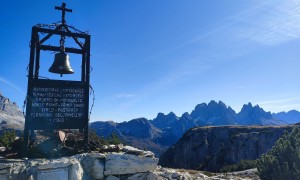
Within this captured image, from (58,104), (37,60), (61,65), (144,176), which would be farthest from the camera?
(61,65)

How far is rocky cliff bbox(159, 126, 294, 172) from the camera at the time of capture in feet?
329

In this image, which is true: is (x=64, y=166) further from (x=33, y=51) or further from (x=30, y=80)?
(x=33, y=51)

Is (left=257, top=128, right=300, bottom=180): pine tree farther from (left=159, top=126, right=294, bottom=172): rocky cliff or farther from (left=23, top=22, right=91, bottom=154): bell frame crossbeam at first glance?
(left=159, top=126, right=294, bottom=172): rocky cliff

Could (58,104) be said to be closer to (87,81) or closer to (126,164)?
(87,81)

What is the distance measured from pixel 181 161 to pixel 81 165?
123 meters

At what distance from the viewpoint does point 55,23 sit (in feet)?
38.3

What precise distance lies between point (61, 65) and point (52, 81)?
2.50 feet

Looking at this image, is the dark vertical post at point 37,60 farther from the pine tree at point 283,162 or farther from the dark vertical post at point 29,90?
the pine tree at point 283,162

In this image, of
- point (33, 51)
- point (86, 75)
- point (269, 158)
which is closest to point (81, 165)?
point (86, 75)

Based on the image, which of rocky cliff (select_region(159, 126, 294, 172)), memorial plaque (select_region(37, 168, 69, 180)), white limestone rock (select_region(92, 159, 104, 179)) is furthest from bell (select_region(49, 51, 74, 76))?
rocky cliff (select_region(159, 126, 294, 172))

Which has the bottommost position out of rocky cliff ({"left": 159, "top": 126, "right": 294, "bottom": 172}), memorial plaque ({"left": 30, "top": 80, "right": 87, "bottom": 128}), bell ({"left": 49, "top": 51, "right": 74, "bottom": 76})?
rocky cliff ({"left": 159, "top": 126, "right": 294, "bottom": 172})

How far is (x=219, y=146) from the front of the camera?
133875mm

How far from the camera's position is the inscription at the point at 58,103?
421 inches

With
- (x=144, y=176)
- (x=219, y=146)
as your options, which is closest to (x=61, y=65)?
(x=144, y=176)
